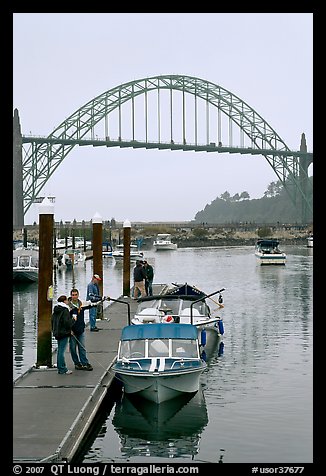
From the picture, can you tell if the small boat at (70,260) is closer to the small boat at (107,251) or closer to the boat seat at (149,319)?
the small boat at (107,251)

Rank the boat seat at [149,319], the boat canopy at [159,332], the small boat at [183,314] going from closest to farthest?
the boat canopy at [159,332]
the small boat at [183,314]
the boat seat at [149,319]

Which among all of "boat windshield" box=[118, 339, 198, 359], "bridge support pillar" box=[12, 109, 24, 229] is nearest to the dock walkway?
"boat windshield" box=[118, 339, 198, 359]

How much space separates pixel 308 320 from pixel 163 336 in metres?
12.6

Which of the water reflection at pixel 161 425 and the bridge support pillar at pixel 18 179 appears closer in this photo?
the water reflection at pixel 161 425

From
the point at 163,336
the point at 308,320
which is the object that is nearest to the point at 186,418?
the point at 163,336

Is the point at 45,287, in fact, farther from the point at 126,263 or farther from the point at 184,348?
the point at 126,263

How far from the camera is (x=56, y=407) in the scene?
37.8 ft

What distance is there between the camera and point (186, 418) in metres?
12.9

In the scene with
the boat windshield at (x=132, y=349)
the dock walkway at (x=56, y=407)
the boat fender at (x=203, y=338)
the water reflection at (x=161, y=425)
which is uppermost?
the boat windshield at (x=132, y=349)

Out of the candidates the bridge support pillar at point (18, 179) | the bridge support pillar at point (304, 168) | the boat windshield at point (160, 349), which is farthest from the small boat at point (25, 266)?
the bridge support pillar at point (304, 168)

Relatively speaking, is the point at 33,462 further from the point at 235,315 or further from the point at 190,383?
the point at 235,315

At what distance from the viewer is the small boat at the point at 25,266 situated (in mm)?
40344

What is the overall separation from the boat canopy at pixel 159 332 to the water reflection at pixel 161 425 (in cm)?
105

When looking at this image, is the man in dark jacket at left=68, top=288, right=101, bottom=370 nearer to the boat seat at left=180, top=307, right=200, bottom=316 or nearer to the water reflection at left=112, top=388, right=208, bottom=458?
the water reflection at left=112, top=388, right=208, bottom=458
